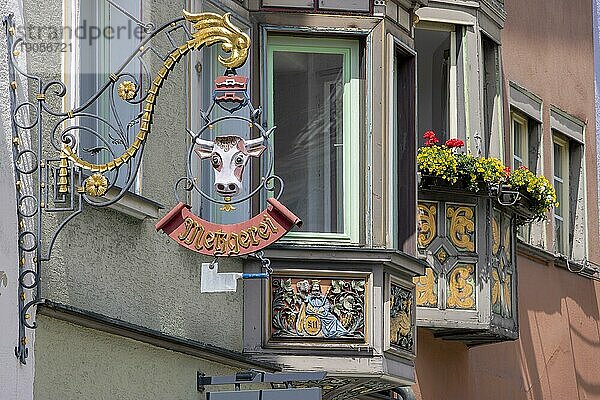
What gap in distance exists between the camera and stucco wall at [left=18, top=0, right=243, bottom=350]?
401 inches

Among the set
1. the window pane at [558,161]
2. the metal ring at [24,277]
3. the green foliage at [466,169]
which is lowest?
the metal ring at [24,277]

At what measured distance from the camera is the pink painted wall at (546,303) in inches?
728

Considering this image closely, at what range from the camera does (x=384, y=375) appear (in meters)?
13.3

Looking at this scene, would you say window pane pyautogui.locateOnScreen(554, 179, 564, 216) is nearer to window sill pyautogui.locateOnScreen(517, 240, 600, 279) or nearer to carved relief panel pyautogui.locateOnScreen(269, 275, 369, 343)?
window sill pyautogui.locateOnScreen(517, 240, 600, 279)

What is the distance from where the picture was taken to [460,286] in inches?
672

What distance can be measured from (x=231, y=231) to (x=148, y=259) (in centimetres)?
155

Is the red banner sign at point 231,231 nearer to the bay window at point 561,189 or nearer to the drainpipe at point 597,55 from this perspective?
the bay window at point 561,189

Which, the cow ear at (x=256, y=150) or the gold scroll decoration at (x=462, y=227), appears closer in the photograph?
the cow ear at (x=256, y=150)

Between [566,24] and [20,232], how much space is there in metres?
13.2

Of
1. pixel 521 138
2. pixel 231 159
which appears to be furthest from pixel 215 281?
pixel 521 138

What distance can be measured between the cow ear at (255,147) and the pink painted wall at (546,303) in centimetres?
803

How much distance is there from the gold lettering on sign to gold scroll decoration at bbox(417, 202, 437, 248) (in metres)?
7.02

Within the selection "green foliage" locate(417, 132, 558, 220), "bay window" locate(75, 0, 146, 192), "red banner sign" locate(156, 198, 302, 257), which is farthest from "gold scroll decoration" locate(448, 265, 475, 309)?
"red banner sign" locate(156, 198, 302, 257)

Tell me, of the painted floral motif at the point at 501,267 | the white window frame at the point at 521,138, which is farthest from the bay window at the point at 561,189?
the painted floral motif at the point at 501,267
